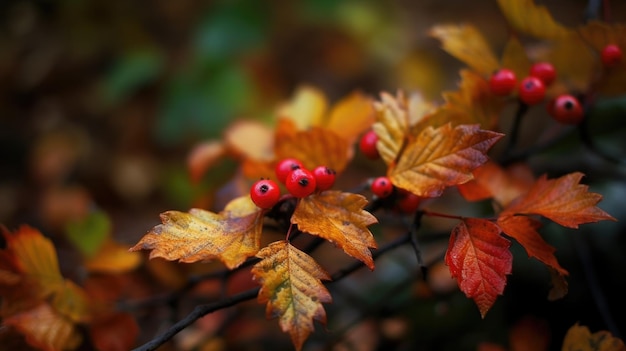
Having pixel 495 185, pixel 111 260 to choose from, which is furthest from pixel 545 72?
pixel 111 260

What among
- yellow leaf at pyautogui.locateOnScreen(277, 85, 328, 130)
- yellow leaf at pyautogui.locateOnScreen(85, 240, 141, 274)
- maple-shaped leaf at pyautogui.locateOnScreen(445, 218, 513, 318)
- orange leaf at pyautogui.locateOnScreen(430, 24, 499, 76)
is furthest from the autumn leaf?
orange leaf at pyautogui.locateOnScreen(430, 24, 499, 76)

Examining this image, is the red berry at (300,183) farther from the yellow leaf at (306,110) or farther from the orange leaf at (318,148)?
the yellow leaf at (306,110)

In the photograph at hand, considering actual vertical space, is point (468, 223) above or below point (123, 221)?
above

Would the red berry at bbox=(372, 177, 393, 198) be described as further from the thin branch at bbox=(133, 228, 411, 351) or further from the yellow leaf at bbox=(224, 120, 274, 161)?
the yellow leaf at bbox=(224, 120, 274, 161)

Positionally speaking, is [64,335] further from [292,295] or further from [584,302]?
[584,302]

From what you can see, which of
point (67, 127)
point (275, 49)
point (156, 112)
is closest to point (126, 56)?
point (156, 112)
